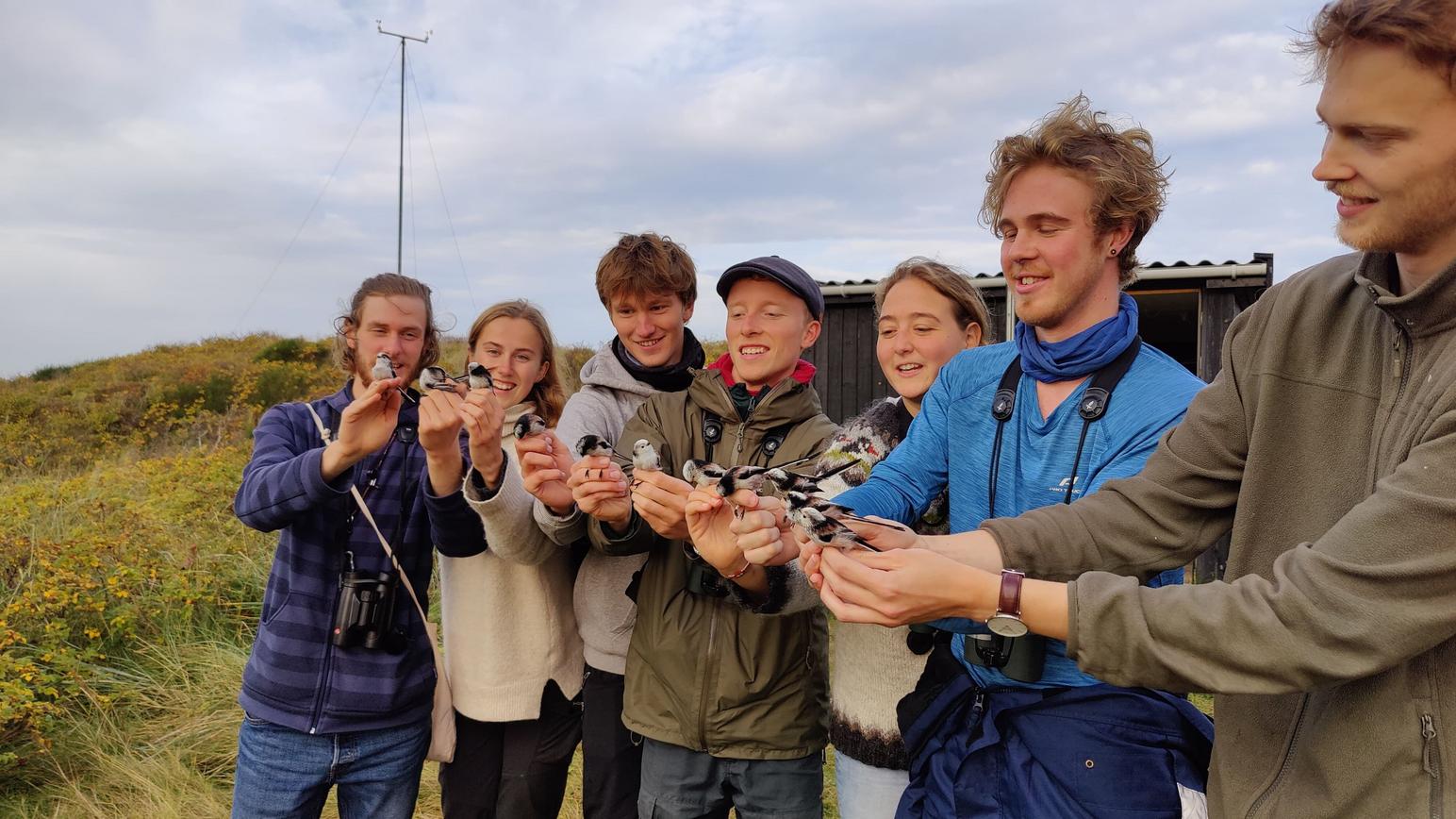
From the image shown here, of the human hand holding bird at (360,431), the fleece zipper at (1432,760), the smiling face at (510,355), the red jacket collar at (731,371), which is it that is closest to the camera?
the fleece zipper at (1432,760)

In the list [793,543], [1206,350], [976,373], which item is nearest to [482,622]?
[793,543]

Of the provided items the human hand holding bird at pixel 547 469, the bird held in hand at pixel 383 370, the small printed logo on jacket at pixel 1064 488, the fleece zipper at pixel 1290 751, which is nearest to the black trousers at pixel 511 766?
the human hand holding bird at pixel 547 469

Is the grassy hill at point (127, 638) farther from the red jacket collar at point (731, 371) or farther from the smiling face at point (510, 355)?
the red jacket collar at point (731, 371)

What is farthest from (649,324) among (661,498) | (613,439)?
(661,498)

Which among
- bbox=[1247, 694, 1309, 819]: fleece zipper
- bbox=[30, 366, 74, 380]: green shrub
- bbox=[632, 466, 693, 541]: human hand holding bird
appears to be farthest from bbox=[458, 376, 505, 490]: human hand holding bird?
bbox=[30, 366, 74, 380]: green shrub

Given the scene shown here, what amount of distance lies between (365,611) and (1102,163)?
11.8 ft

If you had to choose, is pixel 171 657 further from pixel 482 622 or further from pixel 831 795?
pixel 831 795

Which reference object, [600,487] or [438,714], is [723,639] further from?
[438,714]

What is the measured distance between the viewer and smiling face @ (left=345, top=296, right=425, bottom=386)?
14.6ft

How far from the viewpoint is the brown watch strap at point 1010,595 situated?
2.27 meters

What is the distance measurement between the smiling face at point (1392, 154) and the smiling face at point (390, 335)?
3857 mm

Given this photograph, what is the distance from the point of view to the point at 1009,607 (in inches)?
89.8

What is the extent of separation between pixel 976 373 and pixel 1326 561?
1.46 metres

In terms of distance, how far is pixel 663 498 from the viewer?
11.6ft
